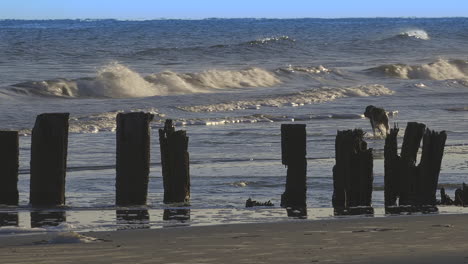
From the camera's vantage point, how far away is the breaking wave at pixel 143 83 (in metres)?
28.0

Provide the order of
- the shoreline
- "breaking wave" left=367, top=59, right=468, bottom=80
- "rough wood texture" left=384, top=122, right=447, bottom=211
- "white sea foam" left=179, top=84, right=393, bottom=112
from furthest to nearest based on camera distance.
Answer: "breaking wave" left=367, top=59, right=468, bottom=80
"white sea foam" left=179, top=84, right=393, bottom=112
"rough wood texture" left=384, top=122, right=447, bottom=211
the shoreline

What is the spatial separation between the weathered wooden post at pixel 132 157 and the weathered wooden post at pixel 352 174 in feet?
5.73

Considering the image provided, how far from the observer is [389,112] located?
22422mm

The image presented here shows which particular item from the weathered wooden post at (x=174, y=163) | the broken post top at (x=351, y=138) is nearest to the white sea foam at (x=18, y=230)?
the weathered wooden post at (x=174, y=163)

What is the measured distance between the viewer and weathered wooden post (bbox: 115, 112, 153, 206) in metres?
9.47

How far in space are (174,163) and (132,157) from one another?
405mm

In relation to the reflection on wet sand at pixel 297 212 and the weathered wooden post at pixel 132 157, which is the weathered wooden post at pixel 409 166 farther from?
the weathered wooden post at pixel 132 157

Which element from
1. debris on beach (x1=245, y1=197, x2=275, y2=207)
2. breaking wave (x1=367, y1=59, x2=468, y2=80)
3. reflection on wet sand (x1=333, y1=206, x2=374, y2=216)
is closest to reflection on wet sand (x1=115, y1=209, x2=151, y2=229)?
debris on beach (x1=245, y1=197, x2=275, y2=207)

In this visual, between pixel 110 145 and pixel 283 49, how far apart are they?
3809 centimetres

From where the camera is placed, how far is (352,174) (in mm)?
9633

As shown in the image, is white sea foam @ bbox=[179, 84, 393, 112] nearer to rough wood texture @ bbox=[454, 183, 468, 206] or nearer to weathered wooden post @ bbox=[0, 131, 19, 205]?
rough wood texture @ bbox=[454, 183, 468, 206]

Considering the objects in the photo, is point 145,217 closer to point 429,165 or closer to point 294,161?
point 294,161

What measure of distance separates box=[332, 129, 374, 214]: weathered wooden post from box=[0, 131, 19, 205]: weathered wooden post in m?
A: 2.90

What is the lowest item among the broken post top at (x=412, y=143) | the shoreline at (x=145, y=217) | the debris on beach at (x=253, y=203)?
the shoreline at (x=145, y=217)
